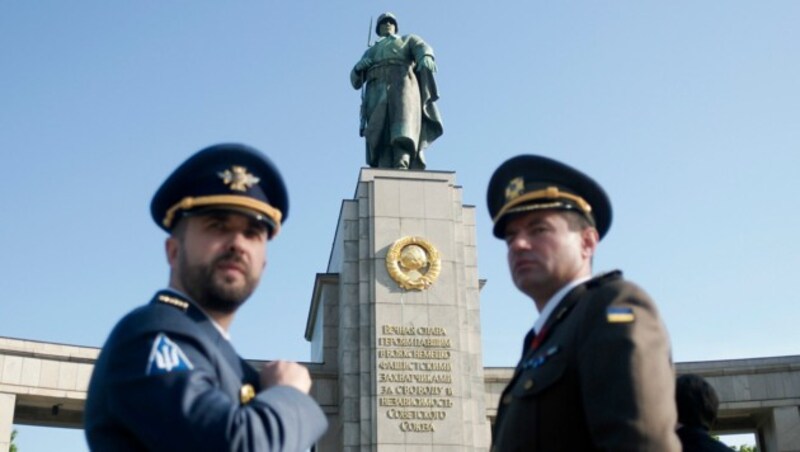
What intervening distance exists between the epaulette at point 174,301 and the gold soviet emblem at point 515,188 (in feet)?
4.81

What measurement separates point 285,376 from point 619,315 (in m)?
1.15

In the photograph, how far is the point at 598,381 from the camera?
308cm

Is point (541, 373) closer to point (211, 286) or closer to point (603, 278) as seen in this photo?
point (603, 278)

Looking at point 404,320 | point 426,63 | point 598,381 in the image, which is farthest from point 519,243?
point 426,63

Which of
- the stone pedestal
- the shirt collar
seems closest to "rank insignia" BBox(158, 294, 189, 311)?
the shirt collar

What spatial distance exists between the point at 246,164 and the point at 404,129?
49.8 feet

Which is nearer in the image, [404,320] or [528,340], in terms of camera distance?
[528,340]

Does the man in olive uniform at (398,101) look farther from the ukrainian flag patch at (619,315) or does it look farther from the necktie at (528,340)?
the ukrainian flag patch at (619,315)

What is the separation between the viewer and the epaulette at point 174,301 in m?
3.07

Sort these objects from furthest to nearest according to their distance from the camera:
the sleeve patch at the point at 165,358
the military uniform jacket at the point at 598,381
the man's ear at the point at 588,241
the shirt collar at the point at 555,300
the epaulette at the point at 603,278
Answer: the man's ear at the point at 588,241 → the shirt collar at the point at 555,300 → the epaulette at the point at 603,278 → the military uniform jacket at the point at 598,381 → the sleeve patch at the point at 165,358

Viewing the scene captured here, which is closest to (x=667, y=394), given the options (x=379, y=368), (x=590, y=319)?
(x=590, y=319)

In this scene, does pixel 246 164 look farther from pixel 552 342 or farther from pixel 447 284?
pixel 447 284

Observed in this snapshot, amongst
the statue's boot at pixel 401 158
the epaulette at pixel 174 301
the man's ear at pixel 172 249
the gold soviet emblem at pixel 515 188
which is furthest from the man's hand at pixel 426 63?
the epaulette at pixel 174 301

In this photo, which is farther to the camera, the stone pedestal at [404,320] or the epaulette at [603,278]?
the stone pedestal at [404,320]
